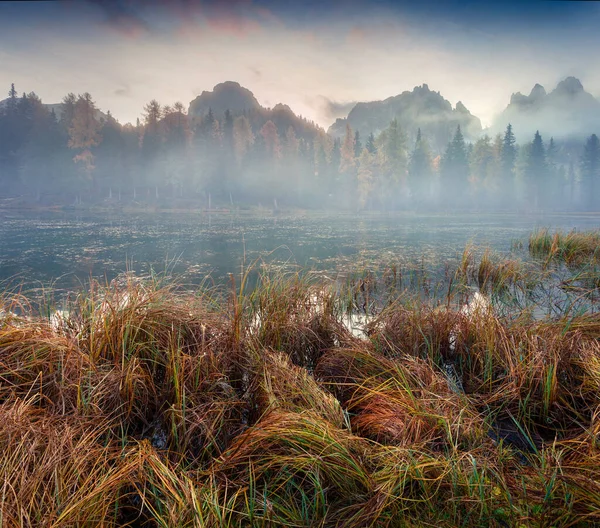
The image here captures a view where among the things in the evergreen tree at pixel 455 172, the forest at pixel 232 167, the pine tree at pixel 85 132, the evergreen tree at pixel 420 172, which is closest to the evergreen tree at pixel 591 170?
the forest at pixel 232 167

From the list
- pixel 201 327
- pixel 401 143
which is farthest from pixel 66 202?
pixel 201 327

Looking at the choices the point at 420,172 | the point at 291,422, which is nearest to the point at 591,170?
the point at 420,172

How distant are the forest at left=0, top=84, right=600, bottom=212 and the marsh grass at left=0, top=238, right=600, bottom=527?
157 feet

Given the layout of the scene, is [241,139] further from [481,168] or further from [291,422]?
[291,422]

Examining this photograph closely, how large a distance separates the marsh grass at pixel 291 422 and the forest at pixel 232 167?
47.8m

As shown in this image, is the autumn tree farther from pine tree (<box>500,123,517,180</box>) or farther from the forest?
pine tree (<box>500,123,517,180</box>)

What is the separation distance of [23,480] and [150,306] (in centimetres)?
196

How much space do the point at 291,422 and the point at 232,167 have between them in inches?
2333

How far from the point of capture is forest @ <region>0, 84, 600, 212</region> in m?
52.7

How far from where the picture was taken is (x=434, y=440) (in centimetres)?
204

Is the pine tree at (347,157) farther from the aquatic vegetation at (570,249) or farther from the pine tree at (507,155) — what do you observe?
the aquatic vegetation at (570,249)

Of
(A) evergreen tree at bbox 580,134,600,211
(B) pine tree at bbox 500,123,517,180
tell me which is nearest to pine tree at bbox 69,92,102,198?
(B) pine tree at bbox 500,123,517,180

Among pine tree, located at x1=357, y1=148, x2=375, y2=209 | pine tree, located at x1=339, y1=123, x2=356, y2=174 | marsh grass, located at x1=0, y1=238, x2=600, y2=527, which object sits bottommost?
marsh grass, located at x1=0, y1=238, x2=600, y2=527

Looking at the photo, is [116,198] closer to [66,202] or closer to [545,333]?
[66,202]
